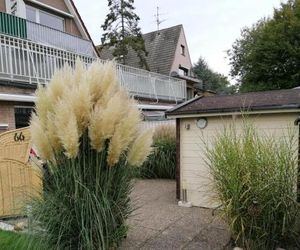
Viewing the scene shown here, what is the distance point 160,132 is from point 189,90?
14.2 metres

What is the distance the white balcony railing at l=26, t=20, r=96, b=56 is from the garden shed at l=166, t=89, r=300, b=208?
26.9 feet

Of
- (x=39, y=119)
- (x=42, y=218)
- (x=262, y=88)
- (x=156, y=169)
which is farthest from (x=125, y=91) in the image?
(x=262, y=88)

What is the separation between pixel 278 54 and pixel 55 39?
1238 centimetres

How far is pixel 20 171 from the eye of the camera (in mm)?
4574

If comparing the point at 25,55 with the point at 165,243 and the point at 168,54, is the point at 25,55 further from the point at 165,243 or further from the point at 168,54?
the point at 168,54

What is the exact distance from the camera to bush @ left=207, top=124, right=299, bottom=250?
296 centimetres

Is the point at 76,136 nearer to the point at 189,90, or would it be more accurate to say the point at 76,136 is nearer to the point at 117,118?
the point at 117,118

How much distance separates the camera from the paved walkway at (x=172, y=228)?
3.43m

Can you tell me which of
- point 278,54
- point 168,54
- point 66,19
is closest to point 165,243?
point 66,19

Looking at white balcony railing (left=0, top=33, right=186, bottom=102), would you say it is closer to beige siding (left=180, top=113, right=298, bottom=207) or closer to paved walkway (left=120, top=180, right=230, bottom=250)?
beige siding (left=180, top=113, right=298, bottom=207)

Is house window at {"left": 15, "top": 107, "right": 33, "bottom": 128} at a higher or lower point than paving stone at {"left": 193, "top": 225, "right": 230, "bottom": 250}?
higher

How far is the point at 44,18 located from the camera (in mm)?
13711

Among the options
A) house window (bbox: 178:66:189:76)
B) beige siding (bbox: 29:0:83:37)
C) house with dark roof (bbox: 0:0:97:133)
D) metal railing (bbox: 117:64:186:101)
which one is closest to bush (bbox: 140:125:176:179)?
house with dark roof (bbox: 0:0:97:133)

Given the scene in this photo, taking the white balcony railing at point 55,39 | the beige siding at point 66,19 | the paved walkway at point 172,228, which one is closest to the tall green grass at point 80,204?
the paved walkway at point 172,228
